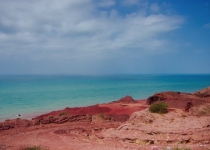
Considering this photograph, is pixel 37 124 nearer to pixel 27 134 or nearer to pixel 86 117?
pixel 27 134

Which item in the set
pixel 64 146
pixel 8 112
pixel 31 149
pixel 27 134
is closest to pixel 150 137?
pixel 64 146

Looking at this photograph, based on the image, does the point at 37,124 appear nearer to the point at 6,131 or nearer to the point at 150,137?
the point at 6,131

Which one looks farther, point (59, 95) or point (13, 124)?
point (59, 95)

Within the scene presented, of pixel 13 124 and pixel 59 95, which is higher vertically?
pixel 59 95

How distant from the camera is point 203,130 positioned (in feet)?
45.0

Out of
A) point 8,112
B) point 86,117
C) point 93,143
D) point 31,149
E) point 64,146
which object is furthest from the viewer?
point 8,112

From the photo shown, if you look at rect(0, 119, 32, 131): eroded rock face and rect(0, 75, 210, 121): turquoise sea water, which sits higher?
rect(0, 75, 210, 121): turquoise sea water

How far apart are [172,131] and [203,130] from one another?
1.81m

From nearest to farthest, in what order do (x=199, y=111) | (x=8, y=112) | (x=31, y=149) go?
(x=31, y=149) → (x=199, y=111) → (x=8, y=112)

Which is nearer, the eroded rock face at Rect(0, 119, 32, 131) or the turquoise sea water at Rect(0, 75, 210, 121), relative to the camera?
the eroded rock face at Rect(0, 119, 32, 131)

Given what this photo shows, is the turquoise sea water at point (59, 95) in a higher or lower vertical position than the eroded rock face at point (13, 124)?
higher

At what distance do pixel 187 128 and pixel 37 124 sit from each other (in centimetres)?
1184

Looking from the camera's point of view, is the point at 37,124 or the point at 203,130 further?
the point at 37,124

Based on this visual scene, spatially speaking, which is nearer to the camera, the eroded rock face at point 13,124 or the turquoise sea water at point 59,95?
the eroded rock face at point 13,124
